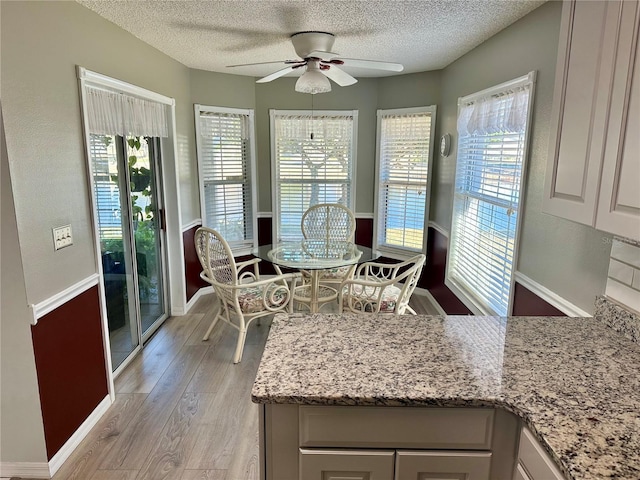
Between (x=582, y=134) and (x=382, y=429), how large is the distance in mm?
1145

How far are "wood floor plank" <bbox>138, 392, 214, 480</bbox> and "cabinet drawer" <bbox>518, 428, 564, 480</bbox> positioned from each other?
65.2 inches

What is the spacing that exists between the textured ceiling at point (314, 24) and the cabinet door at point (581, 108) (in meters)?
1.07

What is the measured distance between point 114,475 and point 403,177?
3690 millimetres

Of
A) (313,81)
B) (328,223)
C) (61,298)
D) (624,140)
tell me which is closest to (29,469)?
(61,298)

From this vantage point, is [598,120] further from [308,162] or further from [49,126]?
[308,162]

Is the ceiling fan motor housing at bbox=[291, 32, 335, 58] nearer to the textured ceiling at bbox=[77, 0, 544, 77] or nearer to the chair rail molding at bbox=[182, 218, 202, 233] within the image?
the textured ceiling at bbox=[77, 0, 544, 77]

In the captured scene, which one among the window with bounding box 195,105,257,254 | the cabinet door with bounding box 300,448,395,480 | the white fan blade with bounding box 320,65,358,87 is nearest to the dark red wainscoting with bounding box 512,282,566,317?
the cabinet door with bounding box 300,448,395,480

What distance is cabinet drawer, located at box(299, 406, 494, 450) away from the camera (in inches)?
46.3

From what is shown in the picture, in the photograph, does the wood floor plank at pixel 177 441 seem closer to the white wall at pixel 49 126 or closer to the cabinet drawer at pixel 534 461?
the white wall at pixel 49 126

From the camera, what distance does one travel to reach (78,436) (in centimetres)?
227

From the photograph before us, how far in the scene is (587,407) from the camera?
43.9 inches

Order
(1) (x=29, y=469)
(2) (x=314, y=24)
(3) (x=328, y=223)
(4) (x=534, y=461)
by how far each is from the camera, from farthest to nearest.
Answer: (3) (x=328, y=223)
(2) (x=314, y=24)
(1) (x=29, y=469)
(4) (x=534, y=461)

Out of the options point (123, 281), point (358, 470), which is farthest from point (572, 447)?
point (123, 281)

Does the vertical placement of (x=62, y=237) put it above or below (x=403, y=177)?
below
